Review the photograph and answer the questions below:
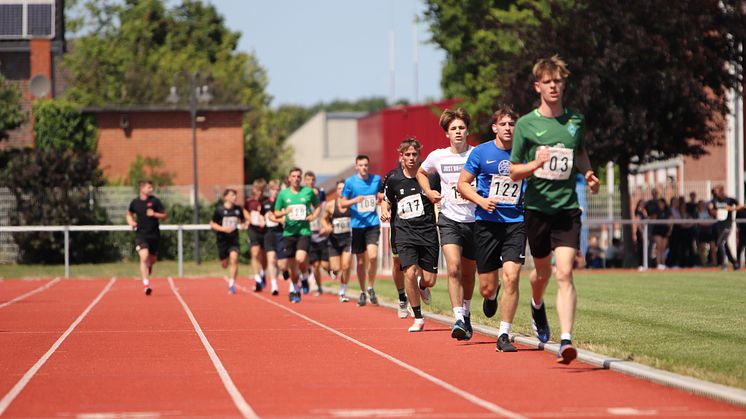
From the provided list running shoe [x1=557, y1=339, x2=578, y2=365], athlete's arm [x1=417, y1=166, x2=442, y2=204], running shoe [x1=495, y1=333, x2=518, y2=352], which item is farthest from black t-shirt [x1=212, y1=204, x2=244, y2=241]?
running shoe [x1=557, y1=339, x2=578, y2=365]

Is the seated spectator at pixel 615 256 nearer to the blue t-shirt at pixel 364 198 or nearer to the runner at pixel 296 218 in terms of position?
the runner at pixel 296 218

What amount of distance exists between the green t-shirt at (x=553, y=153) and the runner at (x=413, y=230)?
4.55m

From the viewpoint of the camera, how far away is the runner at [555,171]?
10.8 meters

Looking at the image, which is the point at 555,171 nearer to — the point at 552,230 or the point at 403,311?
the point at 552,230

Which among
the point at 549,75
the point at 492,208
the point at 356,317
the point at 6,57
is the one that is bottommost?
the point at 356,317

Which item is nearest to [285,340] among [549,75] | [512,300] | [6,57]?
[512,300]

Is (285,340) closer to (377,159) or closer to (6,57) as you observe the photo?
(377,159)

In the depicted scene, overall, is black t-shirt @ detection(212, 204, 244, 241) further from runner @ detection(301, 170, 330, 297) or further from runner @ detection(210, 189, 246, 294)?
runner @ detection(301, 170, 330, 297)

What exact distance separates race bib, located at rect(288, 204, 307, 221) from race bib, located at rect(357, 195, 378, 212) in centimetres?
187

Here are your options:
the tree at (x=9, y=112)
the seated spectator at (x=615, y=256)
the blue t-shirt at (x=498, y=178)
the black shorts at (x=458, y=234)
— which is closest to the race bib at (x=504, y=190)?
the blue t-shirt at (x=498, y=178)

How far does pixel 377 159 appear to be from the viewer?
58.7m

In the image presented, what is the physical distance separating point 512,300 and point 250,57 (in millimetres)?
68919

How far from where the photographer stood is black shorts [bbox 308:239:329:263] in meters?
25.6

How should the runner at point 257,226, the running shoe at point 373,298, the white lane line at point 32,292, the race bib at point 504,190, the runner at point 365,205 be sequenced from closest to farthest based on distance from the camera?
the race bib at point 504,190 → the runner at point 365,205 → the running shoe at point 373,298 → the white lane line at point 32,292 → the runner at point 257,226
